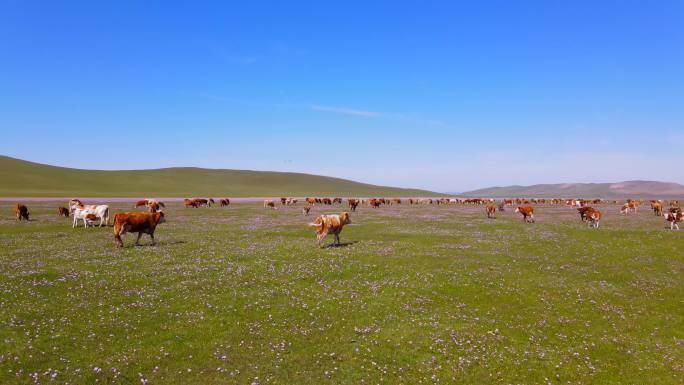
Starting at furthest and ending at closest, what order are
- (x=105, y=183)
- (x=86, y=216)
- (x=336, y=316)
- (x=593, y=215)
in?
1. (x=105, y=183)
2. (x=593, y=215)
3. (x=86, y=216)
4. (x=336, y=316)

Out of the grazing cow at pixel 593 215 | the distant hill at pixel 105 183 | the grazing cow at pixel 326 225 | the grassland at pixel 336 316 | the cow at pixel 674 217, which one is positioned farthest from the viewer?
the distant hill at pixel 105 183

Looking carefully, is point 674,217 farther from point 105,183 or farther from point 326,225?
point 105,183

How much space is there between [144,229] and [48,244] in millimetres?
6662

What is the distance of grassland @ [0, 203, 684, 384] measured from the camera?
1006 cm

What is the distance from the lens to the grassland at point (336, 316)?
10.1 metres

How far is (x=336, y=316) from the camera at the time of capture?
13.5 meters

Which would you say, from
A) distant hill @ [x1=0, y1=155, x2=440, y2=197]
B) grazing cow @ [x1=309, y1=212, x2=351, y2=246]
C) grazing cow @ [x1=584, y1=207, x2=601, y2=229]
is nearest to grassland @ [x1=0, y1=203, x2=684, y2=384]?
grazing cow @ [x1=309, y1=212, x2=351, y2=246]

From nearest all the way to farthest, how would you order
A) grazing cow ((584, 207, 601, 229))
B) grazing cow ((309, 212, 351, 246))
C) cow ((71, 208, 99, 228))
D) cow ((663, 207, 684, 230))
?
grazing cow ((309, 212, 351, 246)) → cow ((663, 207, 684, 230)) → cow ((71, 208, 99, 228)) → grazing cow ((584, 207, 601, 229))

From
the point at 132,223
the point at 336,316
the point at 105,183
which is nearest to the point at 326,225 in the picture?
the point at 336,316

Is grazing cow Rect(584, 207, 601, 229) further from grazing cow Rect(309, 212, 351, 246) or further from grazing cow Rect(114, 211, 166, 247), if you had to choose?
grazing cow Rect(114, 211, 166, 247)

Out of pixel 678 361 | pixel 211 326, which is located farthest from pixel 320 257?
pixel 678 361

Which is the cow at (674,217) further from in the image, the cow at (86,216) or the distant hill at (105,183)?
the distant hill at (105,183)

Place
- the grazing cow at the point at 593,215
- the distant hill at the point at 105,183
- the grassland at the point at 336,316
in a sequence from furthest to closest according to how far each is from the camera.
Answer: the distant hill at the point at 105,183, the grazing cow at the point at 593,215, the grassland at the point at 336,316

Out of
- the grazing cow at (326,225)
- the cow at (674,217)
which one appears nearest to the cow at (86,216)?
the grazing cow at (326,225)
